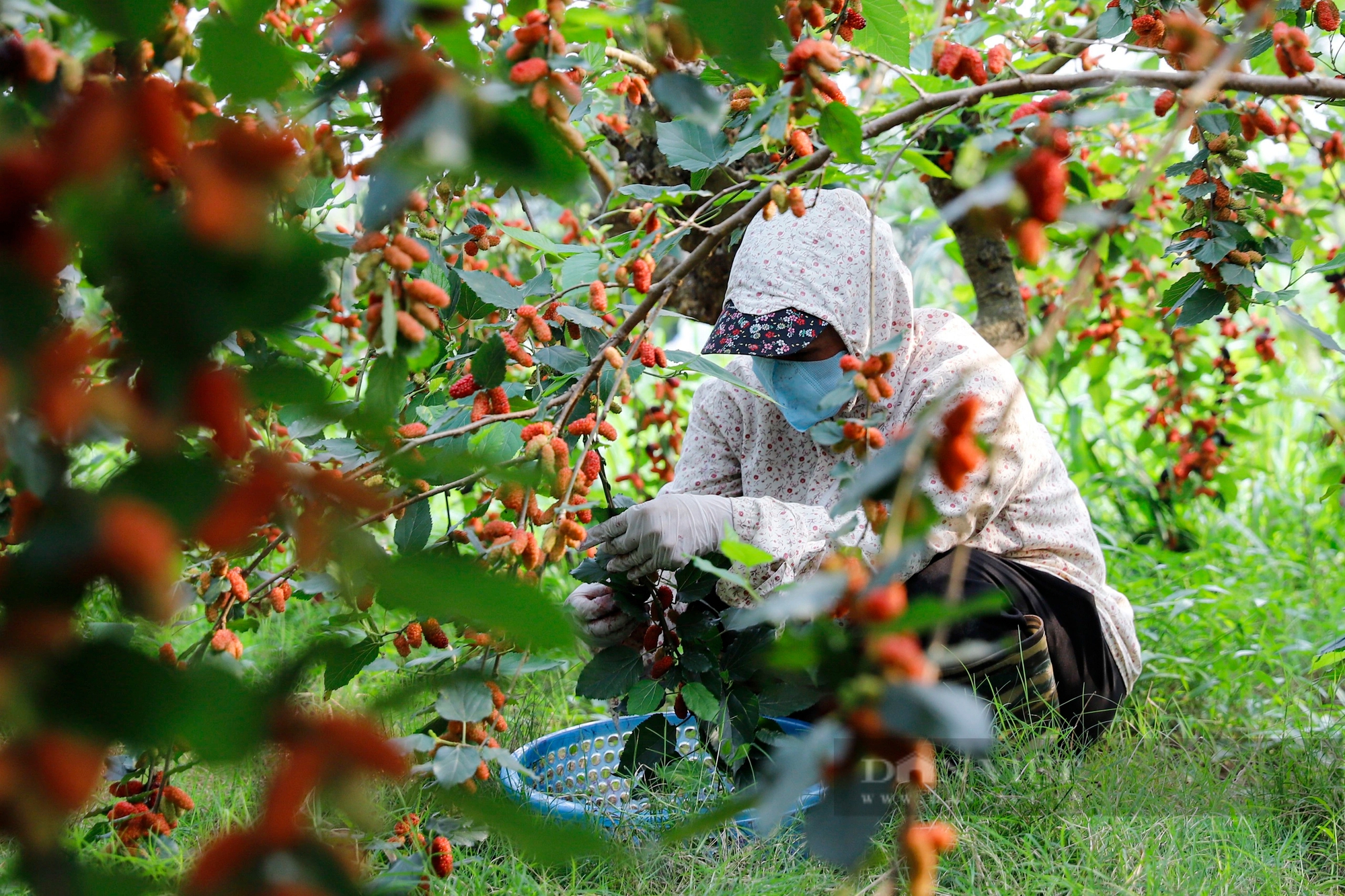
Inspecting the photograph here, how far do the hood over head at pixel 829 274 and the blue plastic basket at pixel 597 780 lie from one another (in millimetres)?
648

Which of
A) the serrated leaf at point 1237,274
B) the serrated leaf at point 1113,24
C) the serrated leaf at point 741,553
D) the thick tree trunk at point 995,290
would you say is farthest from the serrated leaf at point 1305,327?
the thick tree trunk at point 995,290

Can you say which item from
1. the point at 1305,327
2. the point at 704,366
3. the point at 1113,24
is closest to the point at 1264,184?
the point at 1113,24

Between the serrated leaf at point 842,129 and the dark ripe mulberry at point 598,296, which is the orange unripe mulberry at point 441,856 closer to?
the dark ripe mulberry at point 598,296

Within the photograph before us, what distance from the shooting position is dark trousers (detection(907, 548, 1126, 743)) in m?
1.73

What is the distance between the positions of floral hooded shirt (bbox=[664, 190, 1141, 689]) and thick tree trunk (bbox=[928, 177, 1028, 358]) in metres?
0.57

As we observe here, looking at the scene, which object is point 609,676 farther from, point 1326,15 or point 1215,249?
point 1326,15

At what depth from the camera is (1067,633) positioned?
1860 mm

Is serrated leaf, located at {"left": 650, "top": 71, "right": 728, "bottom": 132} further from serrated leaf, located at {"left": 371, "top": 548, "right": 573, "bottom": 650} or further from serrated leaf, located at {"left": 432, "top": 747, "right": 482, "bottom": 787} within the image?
serrated leaf, located at {"left": 432, "top": 747, "right": 482, "bottom": 787}

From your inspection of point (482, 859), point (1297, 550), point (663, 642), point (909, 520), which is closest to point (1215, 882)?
point (663, 642)

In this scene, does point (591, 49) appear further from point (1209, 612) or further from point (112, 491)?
point (1209, 612)

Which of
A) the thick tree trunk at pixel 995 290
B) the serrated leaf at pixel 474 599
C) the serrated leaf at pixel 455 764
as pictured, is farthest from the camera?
the thick tree trunk at pixel 995 290

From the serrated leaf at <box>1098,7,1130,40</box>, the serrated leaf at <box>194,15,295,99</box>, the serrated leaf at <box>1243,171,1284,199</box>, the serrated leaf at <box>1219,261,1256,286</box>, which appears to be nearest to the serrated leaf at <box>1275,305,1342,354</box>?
the serrated leaf at <box>1219,261,1256,286</box>

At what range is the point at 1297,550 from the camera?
2732mm

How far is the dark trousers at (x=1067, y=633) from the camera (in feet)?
5.68
